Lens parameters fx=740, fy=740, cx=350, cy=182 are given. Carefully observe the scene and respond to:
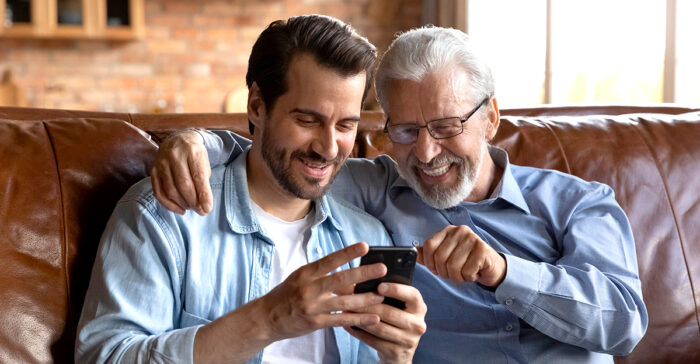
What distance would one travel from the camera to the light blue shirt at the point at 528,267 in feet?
4.80

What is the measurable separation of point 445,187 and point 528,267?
30 cm

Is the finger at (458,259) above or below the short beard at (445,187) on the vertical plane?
below

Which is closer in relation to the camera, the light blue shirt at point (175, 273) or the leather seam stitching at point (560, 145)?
the light blue shirt at point (175, 273)

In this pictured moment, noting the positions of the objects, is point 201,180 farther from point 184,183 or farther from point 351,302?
point 351,302

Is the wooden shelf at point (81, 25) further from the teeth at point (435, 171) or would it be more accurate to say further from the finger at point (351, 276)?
the finger at point (351, 276)

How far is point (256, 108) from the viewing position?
62.4 inches

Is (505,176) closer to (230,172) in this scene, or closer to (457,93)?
(457,93)

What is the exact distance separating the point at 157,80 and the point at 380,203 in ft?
14.2

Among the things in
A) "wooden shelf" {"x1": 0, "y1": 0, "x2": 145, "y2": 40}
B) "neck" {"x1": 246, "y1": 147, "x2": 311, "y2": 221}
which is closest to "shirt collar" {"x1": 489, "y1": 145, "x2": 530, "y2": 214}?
"neck" {"x1": 246, "y1": 147, "x2": 311, "y2": 221}

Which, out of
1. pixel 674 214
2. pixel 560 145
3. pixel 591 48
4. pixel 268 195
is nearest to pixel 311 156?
pixel 268 195

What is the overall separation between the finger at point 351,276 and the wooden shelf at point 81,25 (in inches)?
188

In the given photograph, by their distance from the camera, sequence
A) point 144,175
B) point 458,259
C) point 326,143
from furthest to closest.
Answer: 1. point 144,175
2. point 326,143
3. point 458,259

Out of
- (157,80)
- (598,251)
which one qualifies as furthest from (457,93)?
(157,80)

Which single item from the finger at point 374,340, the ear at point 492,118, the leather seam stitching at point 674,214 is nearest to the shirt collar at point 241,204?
the finger at point 374,340
